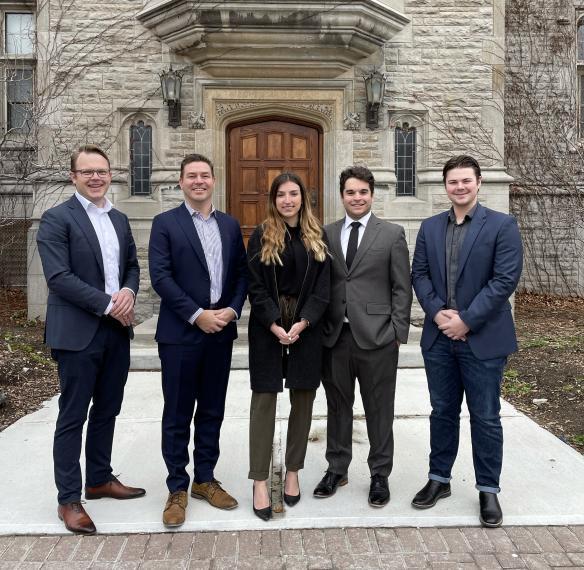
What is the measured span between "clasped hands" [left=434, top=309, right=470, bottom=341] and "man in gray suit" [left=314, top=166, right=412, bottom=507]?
19 centimetres

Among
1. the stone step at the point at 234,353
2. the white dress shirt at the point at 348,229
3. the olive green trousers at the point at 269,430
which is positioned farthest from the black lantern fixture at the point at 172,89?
the olive green trousers at the point at 269,430

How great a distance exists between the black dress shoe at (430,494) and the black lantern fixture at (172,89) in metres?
6.54

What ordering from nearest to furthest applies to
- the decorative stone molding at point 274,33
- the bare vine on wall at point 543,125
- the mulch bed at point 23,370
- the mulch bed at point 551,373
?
1. the mulch bed at point 551,373
2. the mulch bed at point 23,370
3. the decorative stone molding at point 274,33
4. the bare vine on wall at point 543,125

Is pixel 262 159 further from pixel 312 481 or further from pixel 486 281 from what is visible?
pixel 486 281

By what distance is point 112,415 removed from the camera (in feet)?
11.5

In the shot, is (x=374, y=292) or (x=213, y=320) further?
(x=374, y=292)

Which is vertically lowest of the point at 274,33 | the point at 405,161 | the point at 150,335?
the point at 150,335

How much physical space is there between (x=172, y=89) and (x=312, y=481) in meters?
6.20

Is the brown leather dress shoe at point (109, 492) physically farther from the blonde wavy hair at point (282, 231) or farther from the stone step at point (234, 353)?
the stone step at point (234, 353)

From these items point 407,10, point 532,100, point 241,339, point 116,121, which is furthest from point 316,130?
point 532,100

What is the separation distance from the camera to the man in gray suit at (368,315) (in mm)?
3398

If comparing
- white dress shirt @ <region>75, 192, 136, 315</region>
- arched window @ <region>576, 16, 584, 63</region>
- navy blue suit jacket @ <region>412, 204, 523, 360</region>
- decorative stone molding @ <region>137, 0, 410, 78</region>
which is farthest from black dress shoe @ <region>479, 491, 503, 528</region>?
arched window @ <region>576, 16, 584, 63</region>

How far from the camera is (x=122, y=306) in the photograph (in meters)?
3.24

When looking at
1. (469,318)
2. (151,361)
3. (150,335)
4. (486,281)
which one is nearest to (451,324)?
(469,318)
